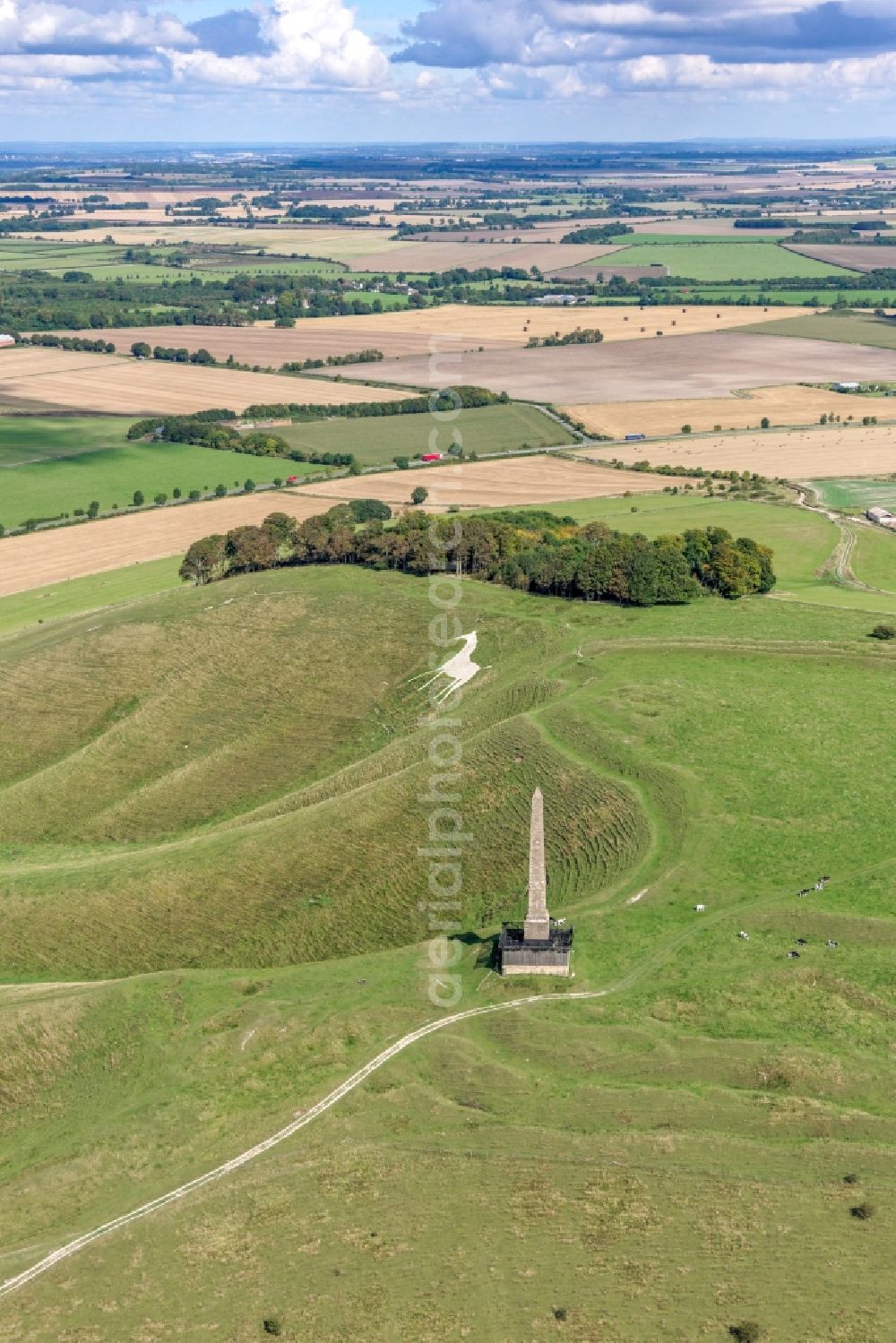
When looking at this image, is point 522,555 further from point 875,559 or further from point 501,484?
point 501,484

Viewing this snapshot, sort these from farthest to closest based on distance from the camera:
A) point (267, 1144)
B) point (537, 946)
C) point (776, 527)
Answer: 1. point (776, 527)
2. point (537, 946)
3. point (267, 1144)

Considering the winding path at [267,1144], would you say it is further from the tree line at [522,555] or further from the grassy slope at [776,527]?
the grassy slope at [776,527]

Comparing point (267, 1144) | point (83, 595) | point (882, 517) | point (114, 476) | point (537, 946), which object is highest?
point (882, 517)

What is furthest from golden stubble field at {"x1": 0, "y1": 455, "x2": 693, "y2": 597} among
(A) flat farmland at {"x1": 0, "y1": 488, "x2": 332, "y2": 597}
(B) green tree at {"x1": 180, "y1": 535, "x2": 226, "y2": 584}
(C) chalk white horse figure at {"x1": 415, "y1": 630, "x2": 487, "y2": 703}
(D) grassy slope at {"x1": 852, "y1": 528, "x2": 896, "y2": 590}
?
(C) chalk white horse figure at {"x1": 415, "y1": 630, "x2": 487, "y2": 703}

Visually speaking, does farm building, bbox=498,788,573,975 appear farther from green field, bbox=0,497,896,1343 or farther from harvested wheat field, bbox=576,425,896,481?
harvested wheat field, bbox=576,425,896,481

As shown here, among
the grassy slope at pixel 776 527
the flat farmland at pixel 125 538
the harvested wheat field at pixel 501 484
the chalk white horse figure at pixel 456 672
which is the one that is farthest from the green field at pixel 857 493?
the chalk white horse figure at pixel 456 672

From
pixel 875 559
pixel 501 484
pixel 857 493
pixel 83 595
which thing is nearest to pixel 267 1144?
pixel 83 595

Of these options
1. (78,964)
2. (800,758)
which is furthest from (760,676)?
(78,964)
